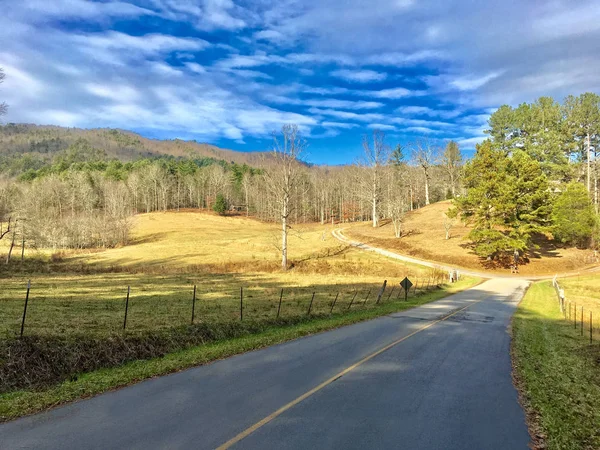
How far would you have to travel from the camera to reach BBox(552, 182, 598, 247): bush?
5125cm

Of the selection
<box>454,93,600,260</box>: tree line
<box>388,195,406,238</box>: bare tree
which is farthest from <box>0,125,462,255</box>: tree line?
<box>454,93,600,260</box>: tree line

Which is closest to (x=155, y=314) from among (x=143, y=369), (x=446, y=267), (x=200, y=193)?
(x=143, y=369)

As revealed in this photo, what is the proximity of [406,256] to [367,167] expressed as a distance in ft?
101

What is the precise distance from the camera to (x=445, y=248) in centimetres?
5662

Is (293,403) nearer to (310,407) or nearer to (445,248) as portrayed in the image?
(310,407)

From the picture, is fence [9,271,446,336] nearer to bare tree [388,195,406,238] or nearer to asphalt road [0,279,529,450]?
asphalt road [0,279,529,450]

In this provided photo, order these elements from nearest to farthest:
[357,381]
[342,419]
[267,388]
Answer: [342,419] < [267,388] < [357,381]

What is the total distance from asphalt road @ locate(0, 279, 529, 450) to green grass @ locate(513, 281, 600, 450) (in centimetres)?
41

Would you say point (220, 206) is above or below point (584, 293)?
above

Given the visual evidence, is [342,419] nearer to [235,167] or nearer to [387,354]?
[387,354]

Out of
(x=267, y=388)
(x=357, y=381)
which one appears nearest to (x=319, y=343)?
(x=357, y=381)

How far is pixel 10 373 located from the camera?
8086 millimetres

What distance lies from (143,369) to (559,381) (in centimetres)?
1020

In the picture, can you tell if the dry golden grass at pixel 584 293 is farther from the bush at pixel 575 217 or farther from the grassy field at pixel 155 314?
the bush at pixel 575 217
